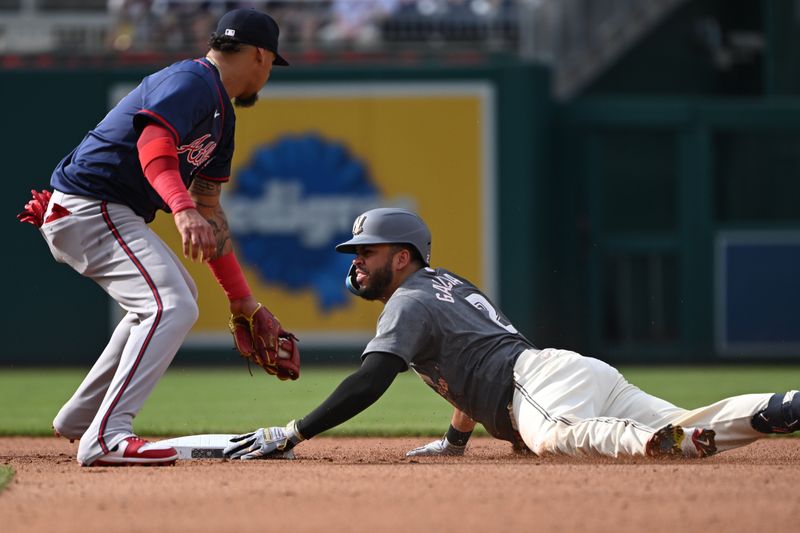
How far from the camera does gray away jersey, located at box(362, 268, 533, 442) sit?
17.9ft

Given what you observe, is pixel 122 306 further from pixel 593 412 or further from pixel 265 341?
pixel 593 412

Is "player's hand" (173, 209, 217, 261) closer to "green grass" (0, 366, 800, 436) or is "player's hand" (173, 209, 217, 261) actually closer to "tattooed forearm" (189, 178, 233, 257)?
"tattooed forearm" (189, 178, 233, 257)

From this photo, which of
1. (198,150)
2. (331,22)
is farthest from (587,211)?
(198,150)

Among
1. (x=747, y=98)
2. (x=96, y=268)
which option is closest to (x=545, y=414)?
(x=96, y=268)

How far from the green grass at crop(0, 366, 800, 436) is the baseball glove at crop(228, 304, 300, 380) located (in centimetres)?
155

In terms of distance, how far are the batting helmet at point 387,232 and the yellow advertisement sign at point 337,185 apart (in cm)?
828

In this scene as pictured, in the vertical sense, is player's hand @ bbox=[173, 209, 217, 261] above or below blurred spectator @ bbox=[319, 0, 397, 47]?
below

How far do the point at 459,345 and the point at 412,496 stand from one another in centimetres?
119

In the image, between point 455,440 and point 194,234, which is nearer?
point 194,234

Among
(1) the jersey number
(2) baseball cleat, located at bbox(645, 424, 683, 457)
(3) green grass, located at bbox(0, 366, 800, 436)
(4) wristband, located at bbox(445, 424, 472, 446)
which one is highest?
(1) the jersey number

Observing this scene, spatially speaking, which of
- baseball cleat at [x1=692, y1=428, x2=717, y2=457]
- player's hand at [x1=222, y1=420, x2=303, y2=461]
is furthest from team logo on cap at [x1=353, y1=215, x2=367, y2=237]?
baseball cleat at [x1=692, y1=428, x2=717, y2=457]

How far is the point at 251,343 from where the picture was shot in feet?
19.8

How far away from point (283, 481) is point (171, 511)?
73 centimetres

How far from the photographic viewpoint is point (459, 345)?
5.55 metres
